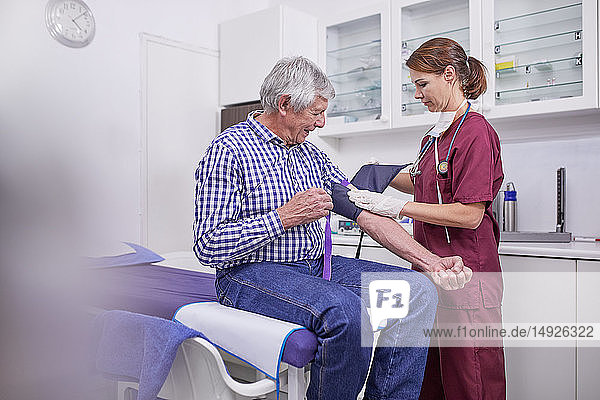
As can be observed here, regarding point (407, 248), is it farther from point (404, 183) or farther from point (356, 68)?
point (356, 68)

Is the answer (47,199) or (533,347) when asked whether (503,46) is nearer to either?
(533,347)

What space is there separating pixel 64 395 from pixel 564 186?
2530mm

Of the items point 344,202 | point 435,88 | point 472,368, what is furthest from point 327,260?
point 435,88

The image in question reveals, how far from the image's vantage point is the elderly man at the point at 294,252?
1236 millimetres

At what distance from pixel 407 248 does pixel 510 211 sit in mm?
1114

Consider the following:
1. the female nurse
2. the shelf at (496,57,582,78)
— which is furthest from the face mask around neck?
the shelf at (496,57,582,78)

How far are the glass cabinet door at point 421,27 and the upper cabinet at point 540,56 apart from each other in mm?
212

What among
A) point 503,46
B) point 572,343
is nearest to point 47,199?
point 572,343

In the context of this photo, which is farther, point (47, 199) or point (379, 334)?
point (379, 334)

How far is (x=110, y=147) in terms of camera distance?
32cm

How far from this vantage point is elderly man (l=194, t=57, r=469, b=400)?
1236 millimetres

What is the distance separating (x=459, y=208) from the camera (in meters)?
1.60

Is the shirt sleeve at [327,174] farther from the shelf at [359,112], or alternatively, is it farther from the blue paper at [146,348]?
the shelf at [359,112]

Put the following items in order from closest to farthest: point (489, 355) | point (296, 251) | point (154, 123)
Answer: point (296, 251) → point (489, 355) → point (154, 123)
